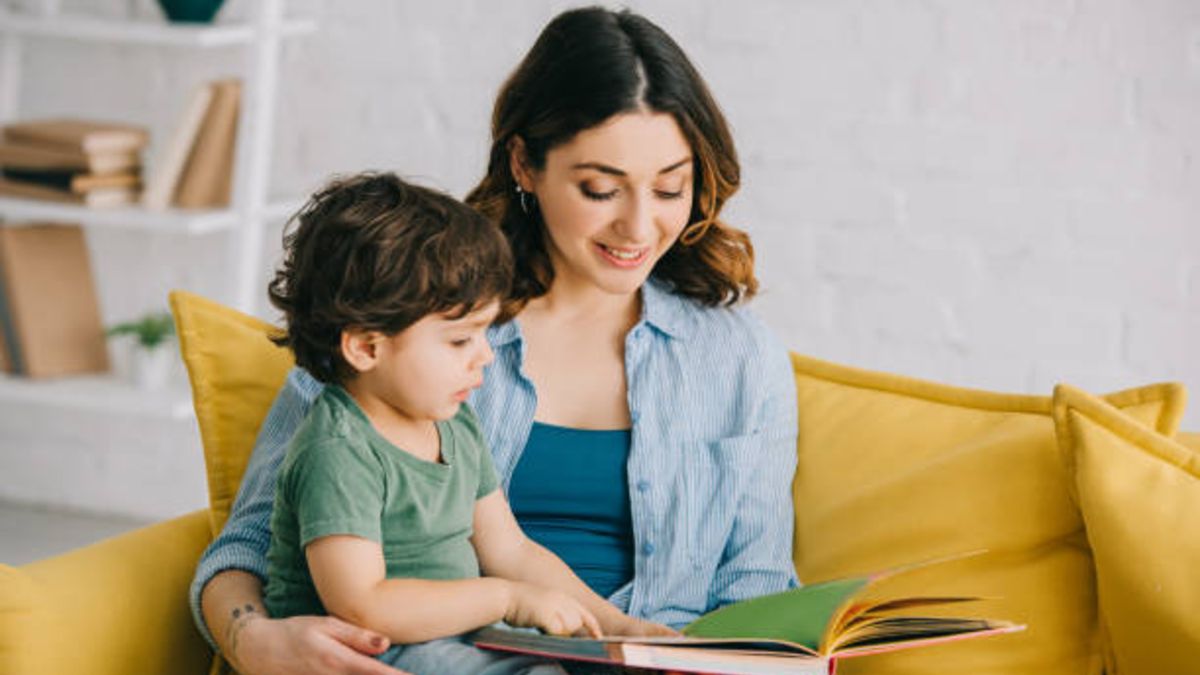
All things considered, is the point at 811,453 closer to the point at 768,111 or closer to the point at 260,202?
the point at 768,111

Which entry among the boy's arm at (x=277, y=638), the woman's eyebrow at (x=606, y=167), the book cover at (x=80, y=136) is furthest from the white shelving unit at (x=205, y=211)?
the boy's arm at (x=277, y=638)

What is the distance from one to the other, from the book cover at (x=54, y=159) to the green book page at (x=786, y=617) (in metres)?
2.28

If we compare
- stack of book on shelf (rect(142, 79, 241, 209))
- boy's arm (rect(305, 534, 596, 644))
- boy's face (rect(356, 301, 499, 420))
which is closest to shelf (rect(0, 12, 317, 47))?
stack of book on shelf (rect(142, 79, 241, 209))

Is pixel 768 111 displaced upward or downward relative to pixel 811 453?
upward

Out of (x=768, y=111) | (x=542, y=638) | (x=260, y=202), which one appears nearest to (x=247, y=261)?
(x=260, y=202)

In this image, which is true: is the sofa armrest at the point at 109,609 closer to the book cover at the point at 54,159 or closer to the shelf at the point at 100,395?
the shelf at the point at 100,395

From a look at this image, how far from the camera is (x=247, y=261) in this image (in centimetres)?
356

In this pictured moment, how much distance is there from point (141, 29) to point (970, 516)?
226 cm

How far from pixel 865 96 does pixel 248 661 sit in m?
1.80

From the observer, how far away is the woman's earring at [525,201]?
6.96 ft

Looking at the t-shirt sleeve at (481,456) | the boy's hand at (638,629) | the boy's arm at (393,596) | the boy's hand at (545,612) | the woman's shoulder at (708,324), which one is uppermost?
the woman's shoulder at (708,324)

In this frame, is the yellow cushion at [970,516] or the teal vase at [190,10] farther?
the teal vase at [190,10]

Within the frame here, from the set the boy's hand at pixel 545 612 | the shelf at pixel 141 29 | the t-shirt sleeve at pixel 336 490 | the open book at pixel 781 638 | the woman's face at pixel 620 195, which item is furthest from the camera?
the shelf at pixel 141 29

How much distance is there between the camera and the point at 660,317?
2086mm
